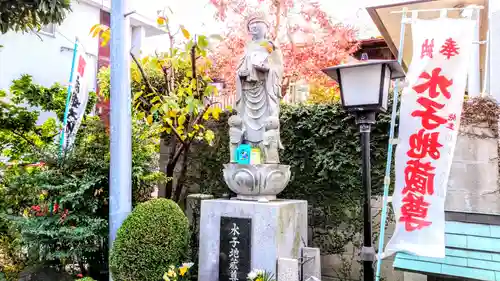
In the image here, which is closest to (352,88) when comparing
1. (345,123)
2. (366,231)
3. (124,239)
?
(366,231)

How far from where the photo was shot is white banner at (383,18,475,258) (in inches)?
140

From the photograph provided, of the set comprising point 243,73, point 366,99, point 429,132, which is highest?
point 243,73

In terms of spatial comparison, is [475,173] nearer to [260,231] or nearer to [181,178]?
[260,231]

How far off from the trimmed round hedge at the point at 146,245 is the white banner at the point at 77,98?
1.73 meters

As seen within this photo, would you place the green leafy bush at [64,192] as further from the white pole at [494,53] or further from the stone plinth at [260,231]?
the white pole at [494,53]

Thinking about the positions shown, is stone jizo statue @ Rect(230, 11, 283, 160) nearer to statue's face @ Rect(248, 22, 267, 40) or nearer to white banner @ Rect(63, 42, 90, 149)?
statue's face @ Rect(248, 22, 267, 40)

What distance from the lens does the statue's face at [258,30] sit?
4848mm

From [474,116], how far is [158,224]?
4323mm

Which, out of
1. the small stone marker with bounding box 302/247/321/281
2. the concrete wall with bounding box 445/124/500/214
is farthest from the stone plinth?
the concrete wall with bounding box 445/124/500/214

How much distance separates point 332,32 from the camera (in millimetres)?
8773

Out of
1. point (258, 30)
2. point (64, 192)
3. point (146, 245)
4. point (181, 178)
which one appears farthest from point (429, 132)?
point (64, 192)

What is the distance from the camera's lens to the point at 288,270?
4016mm

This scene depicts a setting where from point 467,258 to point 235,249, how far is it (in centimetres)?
245

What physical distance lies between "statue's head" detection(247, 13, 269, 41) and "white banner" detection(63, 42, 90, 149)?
2693 mm
